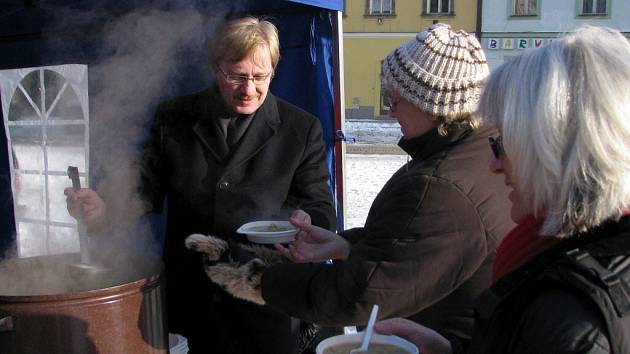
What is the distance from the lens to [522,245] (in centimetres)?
102

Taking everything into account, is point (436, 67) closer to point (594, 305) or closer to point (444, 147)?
point (444, 147)

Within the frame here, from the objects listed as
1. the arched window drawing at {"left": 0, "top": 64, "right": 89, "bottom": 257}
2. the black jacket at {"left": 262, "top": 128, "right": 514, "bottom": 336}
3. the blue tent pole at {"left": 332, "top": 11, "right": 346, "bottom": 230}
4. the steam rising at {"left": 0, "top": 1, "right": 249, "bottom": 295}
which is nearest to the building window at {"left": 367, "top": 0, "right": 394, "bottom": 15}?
the arched window drawing at {"left": 0, "top": 64, "right": 89, "bottom": 257}

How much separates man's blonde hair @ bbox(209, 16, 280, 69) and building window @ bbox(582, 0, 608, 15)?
2221 cm

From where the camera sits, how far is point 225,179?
202 centimetres

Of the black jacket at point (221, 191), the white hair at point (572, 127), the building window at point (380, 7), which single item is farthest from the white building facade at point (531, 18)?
the white hair at point (572, 127)

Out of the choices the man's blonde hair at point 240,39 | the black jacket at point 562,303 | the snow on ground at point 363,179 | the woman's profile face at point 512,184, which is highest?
the man's blonde hair at point 240,39

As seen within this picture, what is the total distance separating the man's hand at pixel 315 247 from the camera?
162cm

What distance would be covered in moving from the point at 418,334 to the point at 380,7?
73.8 ft

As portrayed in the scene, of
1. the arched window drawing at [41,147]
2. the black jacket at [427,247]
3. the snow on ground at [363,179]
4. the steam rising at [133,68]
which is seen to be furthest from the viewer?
the snow on ground at [363,179]

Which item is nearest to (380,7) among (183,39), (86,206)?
(183,39)

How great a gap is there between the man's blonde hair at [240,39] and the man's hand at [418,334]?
3.36 ft

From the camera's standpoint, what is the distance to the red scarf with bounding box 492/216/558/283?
981mm

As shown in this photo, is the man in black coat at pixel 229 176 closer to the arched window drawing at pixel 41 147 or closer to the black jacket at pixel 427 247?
the black jacket at pixel 427 247

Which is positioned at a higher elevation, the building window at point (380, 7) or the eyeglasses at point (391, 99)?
the building window at point (380, 7)
